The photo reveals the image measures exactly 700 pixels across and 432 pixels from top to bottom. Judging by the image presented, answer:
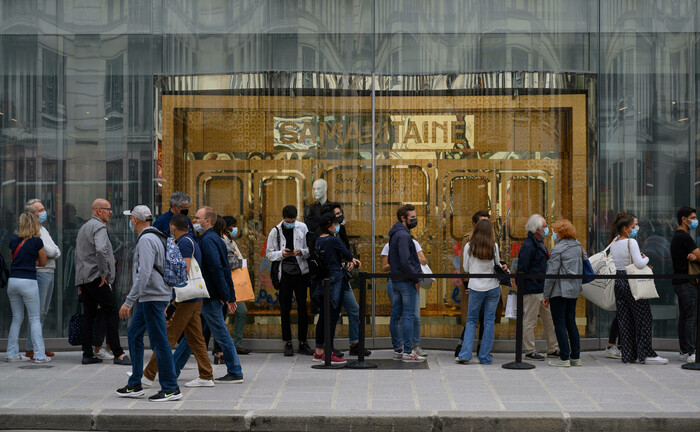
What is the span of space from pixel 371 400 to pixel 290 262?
333 centimetres

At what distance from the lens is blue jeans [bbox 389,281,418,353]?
35.3 ft

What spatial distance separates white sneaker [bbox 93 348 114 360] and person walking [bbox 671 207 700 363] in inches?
266

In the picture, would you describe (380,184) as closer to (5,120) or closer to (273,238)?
(273,238)

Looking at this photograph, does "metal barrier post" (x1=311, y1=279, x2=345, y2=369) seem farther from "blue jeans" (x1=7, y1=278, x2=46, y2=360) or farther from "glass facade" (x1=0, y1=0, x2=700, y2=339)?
"blue jeans" (x1=7, y1=278, x2=46, y2=360)

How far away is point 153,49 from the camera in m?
12.2

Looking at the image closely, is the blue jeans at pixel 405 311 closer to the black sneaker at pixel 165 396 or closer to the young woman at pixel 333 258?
the young woman at pixel 333 258

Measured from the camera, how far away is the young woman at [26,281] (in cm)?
1071

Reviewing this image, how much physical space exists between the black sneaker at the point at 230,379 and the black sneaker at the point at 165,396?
1012 mm

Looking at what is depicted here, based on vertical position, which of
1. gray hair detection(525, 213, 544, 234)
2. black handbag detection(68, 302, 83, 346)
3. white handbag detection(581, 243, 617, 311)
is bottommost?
black handbag detection(68, 302, 83, 346)

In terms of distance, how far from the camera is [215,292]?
9.07m

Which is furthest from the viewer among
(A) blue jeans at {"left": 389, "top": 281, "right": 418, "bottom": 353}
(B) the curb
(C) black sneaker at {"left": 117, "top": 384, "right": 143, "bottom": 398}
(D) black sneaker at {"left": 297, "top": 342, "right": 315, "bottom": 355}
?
(D) black sneaker at {"left": 297, "top": 342, "right": 315, "bottom": 355}

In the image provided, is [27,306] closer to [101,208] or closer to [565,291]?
[101,208]

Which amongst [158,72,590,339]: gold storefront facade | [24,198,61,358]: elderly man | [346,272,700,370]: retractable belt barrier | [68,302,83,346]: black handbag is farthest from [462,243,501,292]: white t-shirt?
[24,198,61,358]: elderly man

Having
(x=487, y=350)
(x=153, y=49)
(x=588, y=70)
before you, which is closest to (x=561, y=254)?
→ (x=487, y=350)
